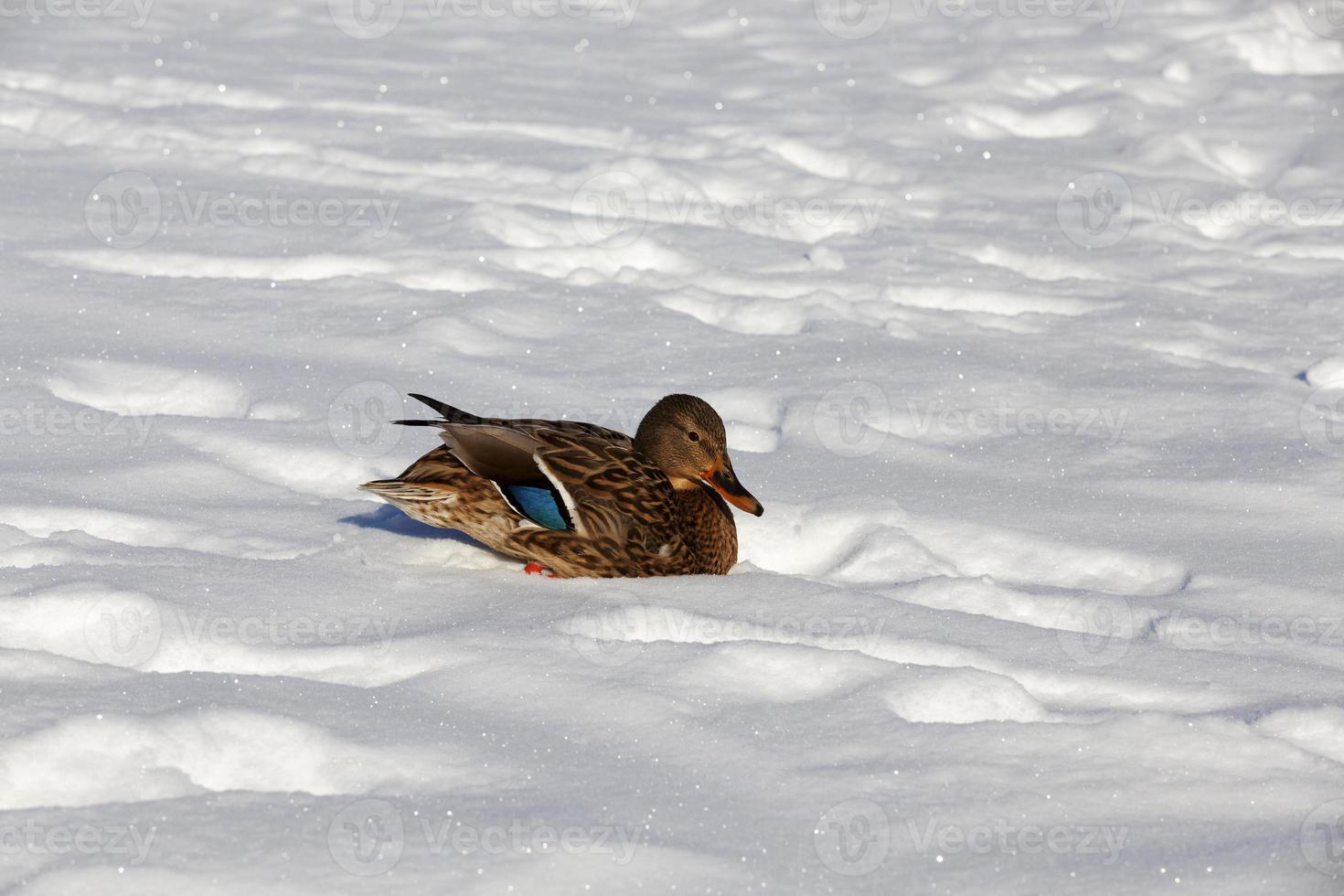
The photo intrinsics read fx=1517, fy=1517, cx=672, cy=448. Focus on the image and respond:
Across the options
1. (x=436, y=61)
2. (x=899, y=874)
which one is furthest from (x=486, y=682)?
(x=436, y=61)

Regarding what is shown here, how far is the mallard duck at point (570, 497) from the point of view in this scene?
362 centimetres

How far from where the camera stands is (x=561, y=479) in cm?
365

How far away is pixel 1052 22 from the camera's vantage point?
388 inches

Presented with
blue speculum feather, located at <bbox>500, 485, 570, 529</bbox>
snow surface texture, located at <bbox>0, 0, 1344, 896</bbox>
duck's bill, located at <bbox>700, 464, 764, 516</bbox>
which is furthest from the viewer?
duck's bill, located at <bbox>700, 464, 764, 516</bbox>

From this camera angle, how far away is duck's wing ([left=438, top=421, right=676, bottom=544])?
3.62 m

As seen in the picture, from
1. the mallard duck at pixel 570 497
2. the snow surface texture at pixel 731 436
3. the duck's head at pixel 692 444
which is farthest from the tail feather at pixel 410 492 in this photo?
the duck's head at pixel 692 444

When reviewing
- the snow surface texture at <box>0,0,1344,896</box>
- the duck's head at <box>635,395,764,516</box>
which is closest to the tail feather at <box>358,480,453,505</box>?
the snow surface texture at <box>0,0,1344,896</box>

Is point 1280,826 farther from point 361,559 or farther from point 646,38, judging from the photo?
point 646,38

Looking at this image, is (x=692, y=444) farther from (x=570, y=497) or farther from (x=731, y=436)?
(x=731, y=436)

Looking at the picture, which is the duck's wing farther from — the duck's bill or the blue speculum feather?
the duck's bill

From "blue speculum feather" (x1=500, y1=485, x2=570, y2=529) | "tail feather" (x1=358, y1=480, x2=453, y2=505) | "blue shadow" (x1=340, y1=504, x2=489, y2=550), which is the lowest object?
"blue shadow" (x1=340, y1=504, x2=489, y2=550)

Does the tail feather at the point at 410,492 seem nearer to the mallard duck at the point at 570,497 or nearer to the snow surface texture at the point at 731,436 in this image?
the mallard duck at the point at 570,497

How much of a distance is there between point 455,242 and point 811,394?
194cm

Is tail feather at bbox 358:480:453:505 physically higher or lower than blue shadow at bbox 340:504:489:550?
higher
